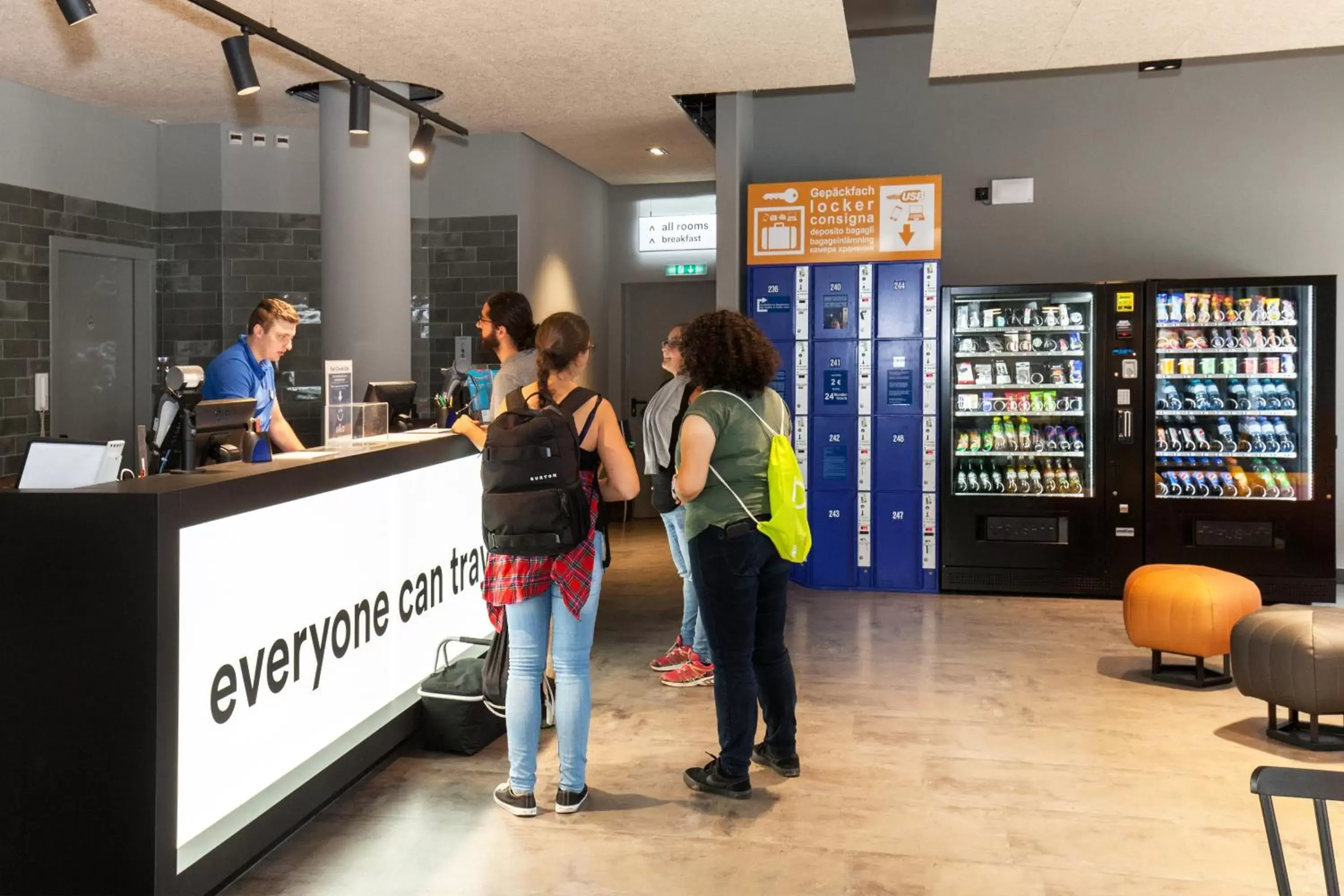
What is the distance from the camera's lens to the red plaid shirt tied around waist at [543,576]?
3334mm

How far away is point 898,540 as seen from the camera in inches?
279

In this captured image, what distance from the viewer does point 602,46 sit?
19.1 ft

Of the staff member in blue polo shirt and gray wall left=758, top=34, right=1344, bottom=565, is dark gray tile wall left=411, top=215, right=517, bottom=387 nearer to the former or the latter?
gray wall left=758, top=34, right=1344, bottom=565

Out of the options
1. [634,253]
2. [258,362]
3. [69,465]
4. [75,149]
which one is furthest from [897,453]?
[75,149]

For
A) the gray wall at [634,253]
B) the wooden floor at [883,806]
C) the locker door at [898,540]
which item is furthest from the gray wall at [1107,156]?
the wooden floor at [883,806]

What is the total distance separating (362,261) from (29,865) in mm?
4734

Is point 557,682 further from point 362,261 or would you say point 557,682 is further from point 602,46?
point 362,261

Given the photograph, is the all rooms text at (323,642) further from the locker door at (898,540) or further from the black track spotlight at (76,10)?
the locker door at (898,540)

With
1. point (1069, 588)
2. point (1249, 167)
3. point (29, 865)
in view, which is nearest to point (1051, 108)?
point (1249, 167)

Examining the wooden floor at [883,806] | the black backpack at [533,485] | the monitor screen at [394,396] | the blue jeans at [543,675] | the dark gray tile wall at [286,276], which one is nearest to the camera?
the wooden floor at [883,806]

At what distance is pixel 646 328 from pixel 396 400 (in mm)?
5927

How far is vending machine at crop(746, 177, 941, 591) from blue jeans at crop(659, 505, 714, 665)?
2088 millimetres

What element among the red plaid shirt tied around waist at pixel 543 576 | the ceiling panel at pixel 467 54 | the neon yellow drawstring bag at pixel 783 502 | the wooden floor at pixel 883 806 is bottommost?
the wooden floor at pixel 883 806

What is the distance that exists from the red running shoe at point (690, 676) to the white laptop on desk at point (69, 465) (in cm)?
269
